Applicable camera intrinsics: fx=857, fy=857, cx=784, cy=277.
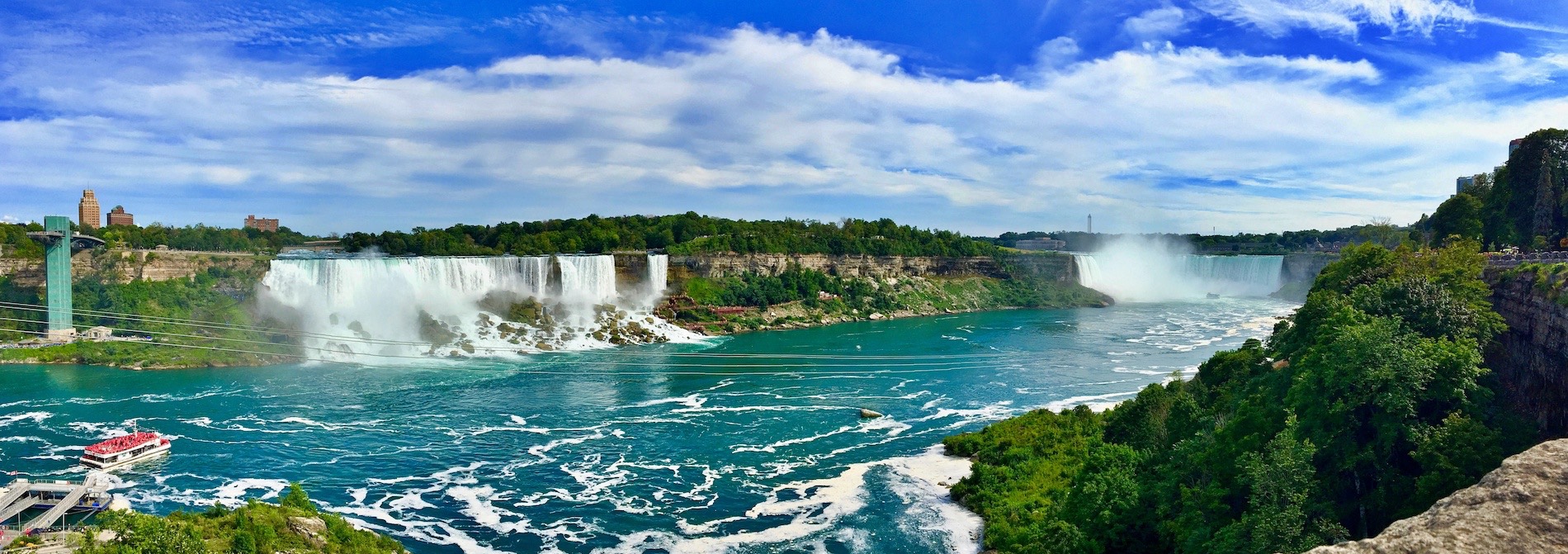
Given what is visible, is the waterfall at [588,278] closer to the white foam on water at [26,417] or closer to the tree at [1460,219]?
the white foam on water at [26,417]

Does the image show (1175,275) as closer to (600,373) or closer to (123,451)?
(600,373)

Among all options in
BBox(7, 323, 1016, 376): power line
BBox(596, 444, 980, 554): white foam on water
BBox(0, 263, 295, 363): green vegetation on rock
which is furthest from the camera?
BBox(7, 323, 1016, 376): power line

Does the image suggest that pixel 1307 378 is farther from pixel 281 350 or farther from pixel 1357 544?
pixel 281 350

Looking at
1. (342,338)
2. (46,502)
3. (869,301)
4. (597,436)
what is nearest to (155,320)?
(342,338)

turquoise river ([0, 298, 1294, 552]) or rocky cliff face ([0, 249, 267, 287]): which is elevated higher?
rocky cliff face ([0, 249, 267, 287])

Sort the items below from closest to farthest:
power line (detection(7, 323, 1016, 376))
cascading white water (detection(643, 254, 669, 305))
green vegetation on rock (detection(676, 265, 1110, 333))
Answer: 1. power line (detection(7, 323, 1016, 376))
2. cascading white water (detection(643, 254, 669, 305))
3. green vegetation on rock (detection(676, 265, 1110, 333))

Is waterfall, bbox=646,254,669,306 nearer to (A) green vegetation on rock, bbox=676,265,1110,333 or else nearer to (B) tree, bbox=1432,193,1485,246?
(A) green vegetation on rock, bbox=676,265,1110,333

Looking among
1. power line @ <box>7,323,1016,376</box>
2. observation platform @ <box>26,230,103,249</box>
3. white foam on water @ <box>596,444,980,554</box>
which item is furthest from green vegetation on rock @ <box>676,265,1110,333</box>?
white foam on water @ <box>596,444,980,554</box>
